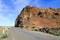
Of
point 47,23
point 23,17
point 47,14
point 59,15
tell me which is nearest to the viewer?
point 47,23

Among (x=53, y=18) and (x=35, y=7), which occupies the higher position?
(x=35, y=7)

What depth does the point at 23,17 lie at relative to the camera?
125438 millimetres

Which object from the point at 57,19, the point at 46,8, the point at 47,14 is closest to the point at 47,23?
the point at 57,19

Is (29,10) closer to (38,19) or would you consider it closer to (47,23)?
(38,19)

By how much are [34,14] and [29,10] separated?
704 cm

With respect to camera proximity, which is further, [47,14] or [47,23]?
[47,14]

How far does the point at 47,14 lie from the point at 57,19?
13366mm

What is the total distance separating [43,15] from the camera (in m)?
115

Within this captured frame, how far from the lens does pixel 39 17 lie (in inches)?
4560

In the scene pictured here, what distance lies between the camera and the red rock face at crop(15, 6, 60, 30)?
103238 mm

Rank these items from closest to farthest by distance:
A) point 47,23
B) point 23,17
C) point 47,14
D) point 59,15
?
point 47,23
point 59,15
point 47,14
point 23,17

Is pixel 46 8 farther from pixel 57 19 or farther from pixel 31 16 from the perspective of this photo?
pixel 57 19

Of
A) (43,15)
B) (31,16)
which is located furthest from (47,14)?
(31,16)

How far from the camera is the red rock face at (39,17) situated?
103 metres
